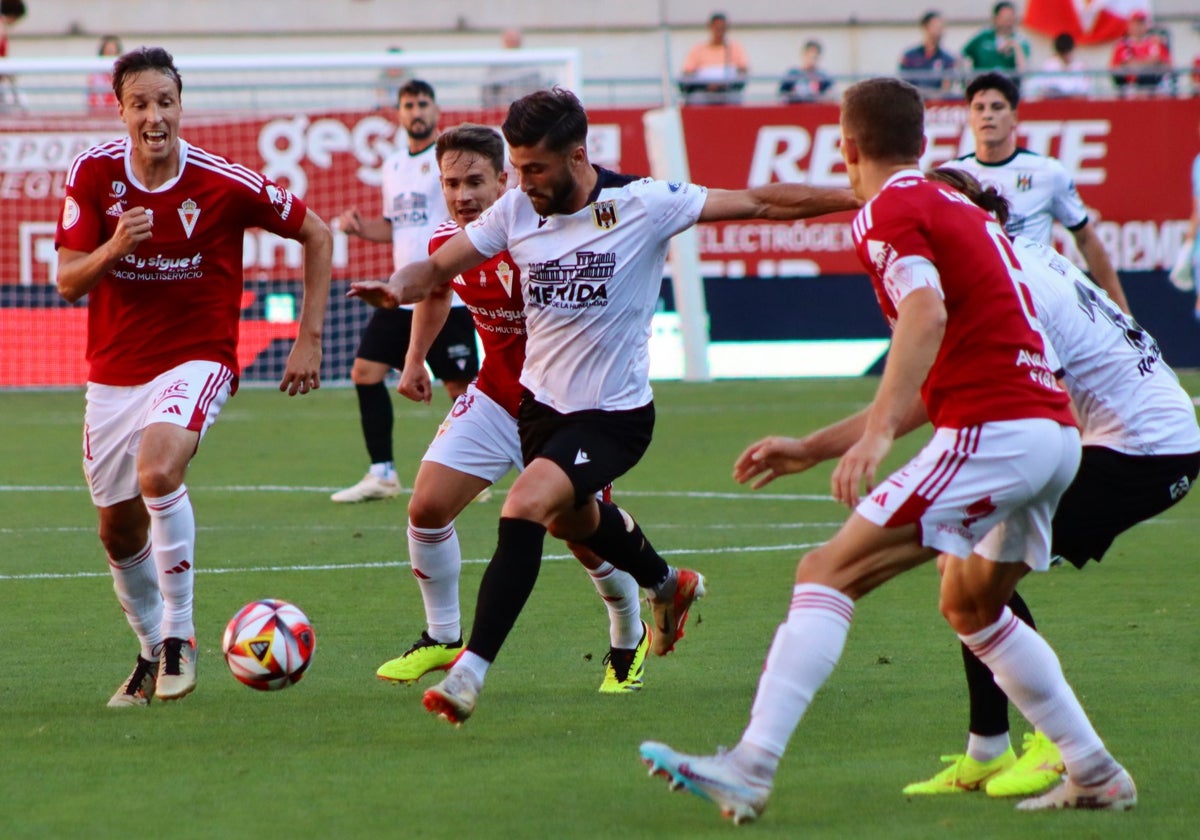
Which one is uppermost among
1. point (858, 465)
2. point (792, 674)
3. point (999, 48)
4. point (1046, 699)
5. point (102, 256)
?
point (999, 48)

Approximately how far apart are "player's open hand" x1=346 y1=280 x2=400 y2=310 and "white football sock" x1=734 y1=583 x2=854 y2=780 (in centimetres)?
172

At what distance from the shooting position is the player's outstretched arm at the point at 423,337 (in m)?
7.33

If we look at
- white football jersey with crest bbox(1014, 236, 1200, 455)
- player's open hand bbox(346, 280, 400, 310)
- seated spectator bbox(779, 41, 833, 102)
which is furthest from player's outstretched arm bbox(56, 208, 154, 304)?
seated spectator bbox(779, 41, 833, 102)

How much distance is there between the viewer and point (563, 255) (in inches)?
241

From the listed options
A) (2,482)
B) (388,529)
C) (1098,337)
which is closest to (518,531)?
(1098,337)

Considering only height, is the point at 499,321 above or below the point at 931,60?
below

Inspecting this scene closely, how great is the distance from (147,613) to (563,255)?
2033 mm

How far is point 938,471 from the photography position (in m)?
4.62

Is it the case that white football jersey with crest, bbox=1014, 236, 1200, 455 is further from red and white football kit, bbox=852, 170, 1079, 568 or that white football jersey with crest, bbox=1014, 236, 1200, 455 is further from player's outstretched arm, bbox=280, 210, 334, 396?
player's outstretched arm, bbox=280, 210, 334, 396

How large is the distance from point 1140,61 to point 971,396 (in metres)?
20.8

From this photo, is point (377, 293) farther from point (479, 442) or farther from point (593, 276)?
point (479, 442)

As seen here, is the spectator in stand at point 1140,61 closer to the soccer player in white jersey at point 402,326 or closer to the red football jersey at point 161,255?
the soccer player in white jersey at point 402,326

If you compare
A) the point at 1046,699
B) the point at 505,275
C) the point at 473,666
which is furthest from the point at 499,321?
the point at 1046,699

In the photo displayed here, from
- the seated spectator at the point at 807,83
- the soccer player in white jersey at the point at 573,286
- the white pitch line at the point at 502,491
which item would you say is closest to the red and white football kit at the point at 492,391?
the soccer player in white jersey at the point at 573,286
